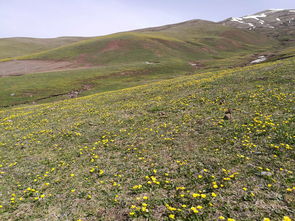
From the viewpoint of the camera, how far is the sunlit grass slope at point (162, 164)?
7613mm

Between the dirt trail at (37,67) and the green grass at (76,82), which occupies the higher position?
the dirt trail at (37,67)

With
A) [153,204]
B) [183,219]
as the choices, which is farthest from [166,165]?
[183,219]

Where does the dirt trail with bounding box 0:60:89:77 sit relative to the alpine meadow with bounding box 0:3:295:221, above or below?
above

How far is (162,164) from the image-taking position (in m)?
10.7

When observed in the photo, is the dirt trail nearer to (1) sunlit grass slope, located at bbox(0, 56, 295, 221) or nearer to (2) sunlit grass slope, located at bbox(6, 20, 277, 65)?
(2) sunlit grass slope, located at bbox(6, 20, 277, 65)

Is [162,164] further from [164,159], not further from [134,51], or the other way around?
[134,51]

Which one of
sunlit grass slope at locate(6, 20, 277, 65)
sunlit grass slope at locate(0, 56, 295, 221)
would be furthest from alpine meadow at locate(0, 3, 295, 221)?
sunlit grass slope at locate(6, 20, 277, 65)

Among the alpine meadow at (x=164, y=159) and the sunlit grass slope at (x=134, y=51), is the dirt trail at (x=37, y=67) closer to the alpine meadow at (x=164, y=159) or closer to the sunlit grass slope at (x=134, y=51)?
the sunlit grass slope at (x=134, y=51)

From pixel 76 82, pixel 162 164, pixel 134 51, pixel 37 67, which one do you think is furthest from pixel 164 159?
pixel 134 51

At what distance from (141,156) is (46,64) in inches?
3815

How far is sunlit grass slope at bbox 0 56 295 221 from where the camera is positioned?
7613 mm

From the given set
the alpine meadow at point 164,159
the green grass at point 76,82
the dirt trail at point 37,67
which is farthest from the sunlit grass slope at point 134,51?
the alpine meadow at point 164,159

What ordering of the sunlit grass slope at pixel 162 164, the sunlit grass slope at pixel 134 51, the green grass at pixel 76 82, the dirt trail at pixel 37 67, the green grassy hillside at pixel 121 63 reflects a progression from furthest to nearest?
the sunlit grass slope at pixel 134 51 → the dirt trail at pixel 37 67 → the green grassy hillside at pixel 121 63 → the green grass at pixel 76 82 → the sunlit grass slope at pixel 162 164

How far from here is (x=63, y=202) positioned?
28.3ft
